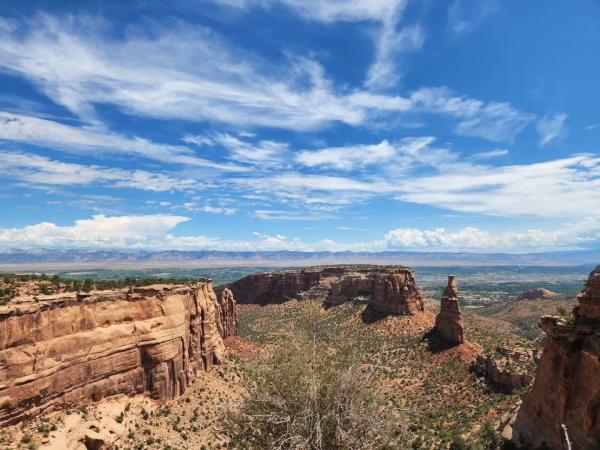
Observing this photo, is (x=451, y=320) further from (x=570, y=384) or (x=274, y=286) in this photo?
(x=274, y=286)

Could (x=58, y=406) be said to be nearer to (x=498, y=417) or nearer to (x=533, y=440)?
(x=533, y=440)

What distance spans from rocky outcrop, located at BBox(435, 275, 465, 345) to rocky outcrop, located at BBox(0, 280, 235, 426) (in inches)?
1652

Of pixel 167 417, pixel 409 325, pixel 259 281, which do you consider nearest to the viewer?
pixel 167 417

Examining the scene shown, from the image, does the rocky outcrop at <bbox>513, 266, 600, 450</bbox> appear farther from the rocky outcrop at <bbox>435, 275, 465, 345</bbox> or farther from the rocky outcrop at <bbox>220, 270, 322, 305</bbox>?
the rocky outcrop at <bbox>220, 270, 322, 305</bbox>

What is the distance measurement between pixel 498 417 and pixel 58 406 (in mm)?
37126

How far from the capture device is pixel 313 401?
60.1ft

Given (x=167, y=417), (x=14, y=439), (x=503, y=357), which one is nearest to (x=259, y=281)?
(x=503, y=357)

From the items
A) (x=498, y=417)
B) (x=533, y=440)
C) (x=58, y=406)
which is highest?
(x=58, y=406)

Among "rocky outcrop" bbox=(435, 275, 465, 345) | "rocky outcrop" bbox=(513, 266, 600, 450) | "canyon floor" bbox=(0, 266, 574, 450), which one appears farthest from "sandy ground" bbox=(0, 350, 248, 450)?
"rocky outcrop" bbox=(435, 275, 465, 345)

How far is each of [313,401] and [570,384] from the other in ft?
49.9

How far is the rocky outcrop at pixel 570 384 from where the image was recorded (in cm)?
2159

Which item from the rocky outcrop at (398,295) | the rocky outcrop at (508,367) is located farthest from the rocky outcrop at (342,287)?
the rocky outcrop at (508,367)

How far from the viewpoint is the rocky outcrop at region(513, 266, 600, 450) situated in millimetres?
21594

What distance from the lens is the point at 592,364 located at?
22078mm
